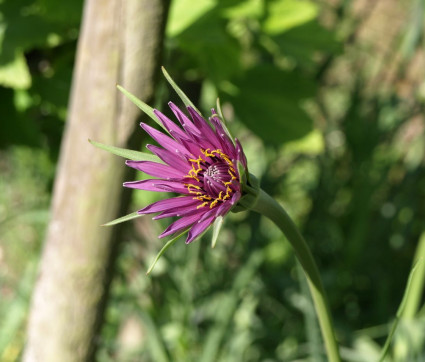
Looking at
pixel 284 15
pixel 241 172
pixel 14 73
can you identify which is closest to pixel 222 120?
pixel 241 172

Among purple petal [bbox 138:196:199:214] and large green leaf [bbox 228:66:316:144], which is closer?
purple petal [bbox 138:196:199:214]

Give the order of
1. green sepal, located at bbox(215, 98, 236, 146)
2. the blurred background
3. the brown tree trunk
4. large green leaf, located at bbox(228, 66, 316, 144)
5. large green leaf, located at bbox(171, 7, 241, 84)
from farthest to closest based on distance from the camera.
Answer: large green leaf, located at bbox(228, 66, 316, 144)
the blurred background
large green leaf, located at bbox(171, 7, 241, 84)
the brown tree trunk
green sepal, located at bbox(215, 98, 236, 146)

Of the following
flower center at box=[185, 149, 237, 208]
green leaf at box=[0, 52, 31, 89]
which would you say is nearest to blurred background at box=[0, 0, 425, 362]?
green leaf at box=[0, 52, 31, 89]

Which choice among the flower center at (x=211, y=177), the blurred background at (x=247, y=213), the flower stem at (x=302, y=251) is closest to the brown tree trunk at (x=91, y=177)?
the blurred background at (x=247, y=213)

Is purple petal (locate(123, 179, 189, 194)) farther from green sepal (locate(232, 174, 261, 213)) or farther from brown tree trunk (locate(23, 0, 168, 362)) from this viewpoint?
brown tree trunk (locate(23, 0, 168, 362))

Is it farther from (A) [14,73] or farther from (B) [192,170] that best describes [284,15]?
(B) [192,170]

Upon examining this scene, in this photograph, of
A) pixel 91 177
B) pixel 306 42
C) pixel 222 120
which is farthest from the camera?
pixel 306 42

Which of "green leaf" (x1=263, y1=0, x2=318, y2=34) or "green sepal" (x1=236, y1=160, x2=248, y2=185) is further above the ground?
"green sepal" (x1=236, y1=160, x2=248, y2=185)
